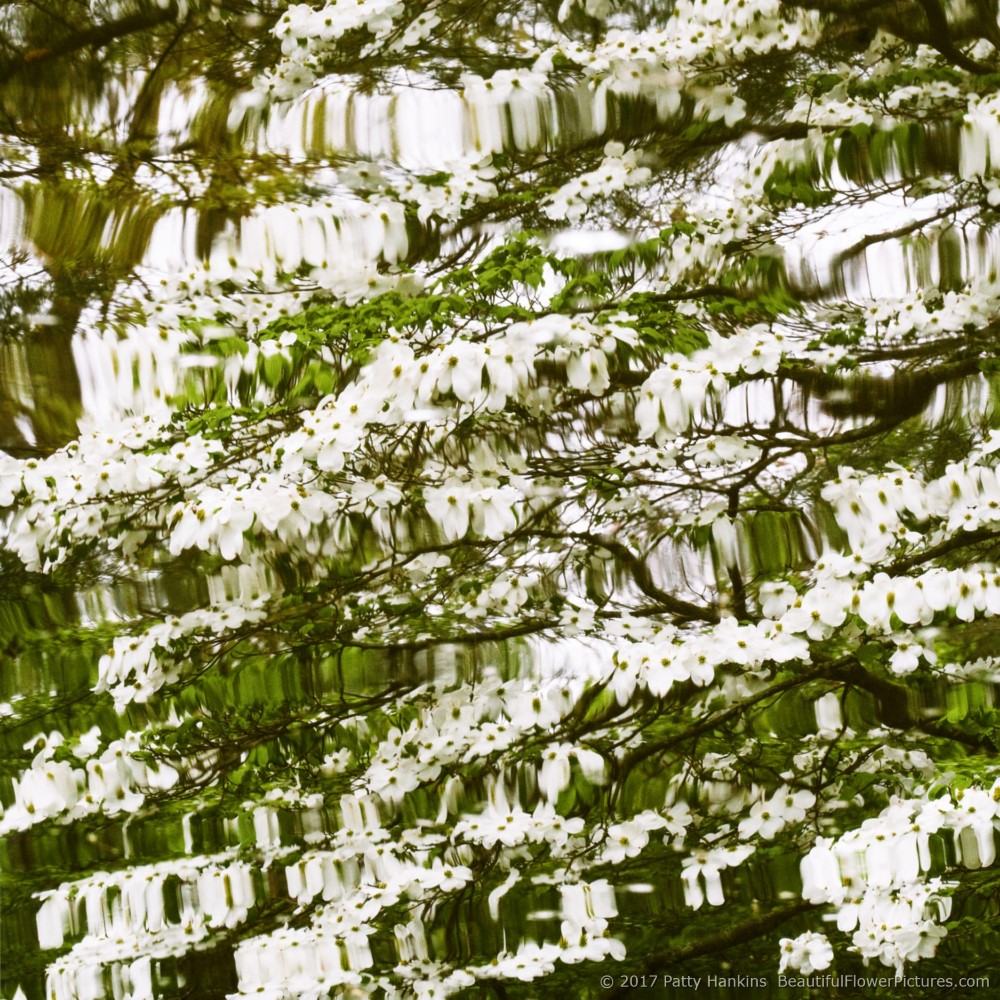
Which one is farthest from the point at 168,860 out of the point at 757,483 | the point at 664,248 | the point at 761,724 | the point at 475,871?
the point at 664,248

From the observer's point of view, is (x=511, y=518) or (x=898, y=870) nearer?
(x=898, y=870)

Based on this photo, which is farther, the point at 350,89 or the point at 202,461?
the point at 350,89

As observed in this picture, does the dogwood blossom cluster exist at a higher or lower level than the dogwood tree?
lower

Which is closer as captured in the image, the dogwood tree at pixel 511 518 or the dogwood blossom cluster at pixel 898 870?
the dogwood blossom cluster at pixel 898 870

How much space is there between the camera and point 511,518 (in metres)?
1.60

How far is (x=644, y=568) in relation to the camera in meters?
1.79

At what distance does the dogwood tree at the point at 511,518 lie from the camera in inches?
66.7

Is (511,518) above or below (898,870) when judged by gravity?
above

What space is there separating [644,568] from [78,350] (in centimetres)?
123

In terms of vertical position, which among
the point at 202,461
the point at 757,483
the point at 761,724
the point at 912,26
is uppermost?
the point at 912,26

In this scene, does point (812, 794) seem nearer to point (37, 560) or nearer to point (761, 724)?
point (761, 724)

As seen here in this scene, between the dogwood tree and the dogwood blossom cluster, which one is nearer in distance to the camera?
the dogwood blossom cluster

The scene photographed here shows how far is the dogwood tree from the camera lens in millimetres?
1693

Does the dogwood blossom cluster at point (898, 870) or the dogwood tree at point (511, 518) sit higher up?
the dogwood tree at point (511, 518)
